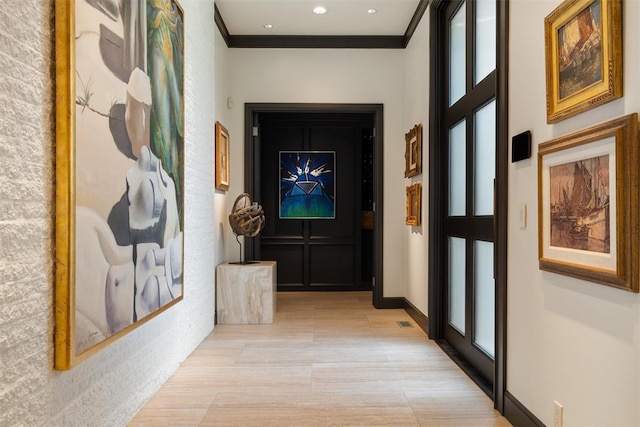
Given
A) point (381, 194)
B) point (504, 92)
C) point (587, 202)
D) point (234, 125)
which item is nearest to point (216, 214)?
point (234, 125)

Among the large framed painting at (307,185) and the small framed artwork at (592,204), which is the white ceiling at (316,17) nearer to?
the large framed painting at (307,185)

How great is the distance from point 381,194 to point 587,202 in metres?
3.49

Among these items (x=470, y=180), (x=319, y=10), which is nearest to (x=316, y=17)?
(x=319, y=10)

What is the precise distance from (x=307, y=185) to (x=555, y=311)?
4.77 metres

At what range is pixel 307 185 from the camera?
6.44 metres

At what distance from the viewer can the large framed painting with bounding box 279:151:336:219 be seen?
641 centimetres

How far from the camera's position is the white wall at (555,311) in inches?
56.4

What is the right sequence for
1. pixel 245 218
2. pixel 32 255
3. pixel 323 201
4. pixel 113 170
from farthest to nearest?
pixel 323 201 < pixel 245 218 < pixel 113 170 < pixel 32 255

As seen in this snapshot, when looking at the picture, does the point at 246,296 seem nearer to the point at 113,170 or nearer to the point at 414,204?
the point at 414,204

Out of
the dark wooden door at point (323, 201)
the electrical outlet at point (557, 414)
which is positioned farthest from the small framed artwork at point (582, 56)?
the dark wooden door at point (323, 201)

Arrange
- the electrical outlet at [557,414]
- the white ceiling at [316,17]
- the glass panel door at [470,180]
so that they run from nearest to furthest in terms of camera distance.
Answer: the electrical outlet at [557,414]
the glass panel door at [470,180]
the white ceiling at [316,17]

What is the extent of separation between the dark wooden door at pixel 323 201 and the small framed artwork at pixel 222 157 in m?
1.62

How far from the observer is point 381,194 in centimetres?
509

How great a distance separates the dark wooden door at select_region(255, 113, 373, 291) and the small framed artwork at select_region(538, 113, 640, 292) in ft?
15.0
